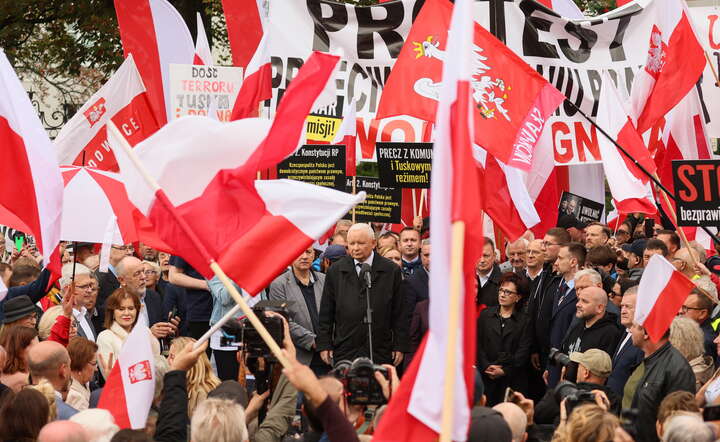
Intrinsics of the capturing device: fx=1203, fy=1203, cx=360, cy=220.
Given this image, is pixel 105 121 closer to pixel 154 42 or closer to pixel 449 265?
pixel 154 42

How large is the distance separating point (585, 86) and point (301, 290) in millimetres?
4884

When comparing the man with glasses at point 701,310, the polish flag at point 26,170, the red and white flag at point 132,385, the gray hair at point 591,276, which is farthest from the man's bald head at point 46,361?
the man with glasses at point 701,310

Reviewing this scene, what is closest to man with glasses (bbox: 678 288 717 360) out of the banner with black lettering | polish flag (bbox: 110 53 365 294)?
polish flag (bbox: 110 53 365 294)

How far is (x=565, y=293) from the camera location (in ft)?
34.4

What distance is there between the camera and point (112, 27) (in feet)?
83.9

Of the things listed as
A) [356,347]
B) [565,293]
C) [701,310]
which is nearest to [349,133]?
[565,293]

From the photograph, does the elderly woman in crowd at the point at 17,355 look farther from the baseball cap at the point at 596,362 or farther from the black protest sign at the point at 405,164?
the black protest sign at the point at 405,164

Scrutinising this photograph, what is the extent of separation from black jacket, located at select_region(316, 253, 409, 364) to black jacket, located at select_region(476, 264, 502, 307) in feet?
4.35

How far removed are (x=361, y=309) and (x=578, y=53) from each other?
5089mm

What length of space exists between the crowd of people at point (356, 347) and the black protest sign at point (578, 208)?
0.71 metres

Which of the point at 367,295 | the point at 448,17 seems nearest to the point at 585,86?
the point at 448,17

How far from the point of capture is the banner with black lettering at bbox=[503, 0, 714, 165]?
1321cm

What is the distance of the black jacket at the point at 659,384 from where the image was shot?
7285 millimetres

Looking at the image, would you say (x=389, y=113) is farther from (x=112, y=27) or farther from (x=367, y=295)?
(x=112, y=27)
